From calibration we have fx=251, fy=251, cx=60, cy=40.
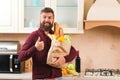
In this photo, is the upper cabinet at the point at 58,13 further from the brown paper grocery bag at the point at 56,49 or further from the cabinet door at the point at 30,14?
the brown paper grocery bag at the point at 56,49

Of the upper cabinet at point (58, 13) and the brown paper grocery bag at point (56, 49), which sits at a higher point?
the upper cabinet at point (58, 13)

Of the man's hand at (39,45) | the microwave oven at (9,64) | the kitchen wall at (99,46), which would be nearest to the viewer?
the man's hand at (39,45)

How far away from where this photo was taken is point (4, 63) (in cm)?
278

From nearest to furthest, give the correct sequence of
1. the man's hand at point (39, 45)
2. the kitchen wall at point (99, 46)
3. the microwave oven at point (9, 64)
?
the man's hand at point (39, 45)
the microwave oven at point (9, 64)
the kitchen wall at point (99, 46)

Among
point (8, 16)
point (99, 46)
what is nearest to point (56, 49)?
point (8, 16)

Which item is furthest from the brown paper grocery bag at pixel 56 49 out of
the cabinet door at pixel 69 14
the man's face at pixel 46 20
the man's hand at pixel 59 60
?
the cabinet door at pixel 69 14

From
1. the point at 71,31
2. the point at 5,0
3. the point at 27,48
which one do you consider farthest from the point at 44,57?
the point at 5,0

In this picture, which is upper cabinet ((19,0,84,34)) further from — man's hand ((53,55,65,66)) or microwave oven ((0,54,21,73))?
man's hand ((53,55,65,66))

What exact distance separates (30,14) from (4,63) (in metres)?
0.64

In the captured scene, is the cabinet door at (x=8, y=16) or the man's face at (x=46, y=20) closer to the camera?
the man's face at (x=46, y=20)

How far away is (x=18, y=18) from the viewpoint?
284 centimetres

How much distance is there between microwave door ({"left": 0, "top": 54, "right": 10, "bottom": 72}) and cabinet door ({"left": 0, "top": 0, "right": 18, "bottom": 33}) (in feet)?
0.97

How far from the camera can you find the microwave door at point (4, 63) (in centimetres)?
277

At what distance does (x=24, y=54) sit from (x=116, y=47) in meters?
1.49
